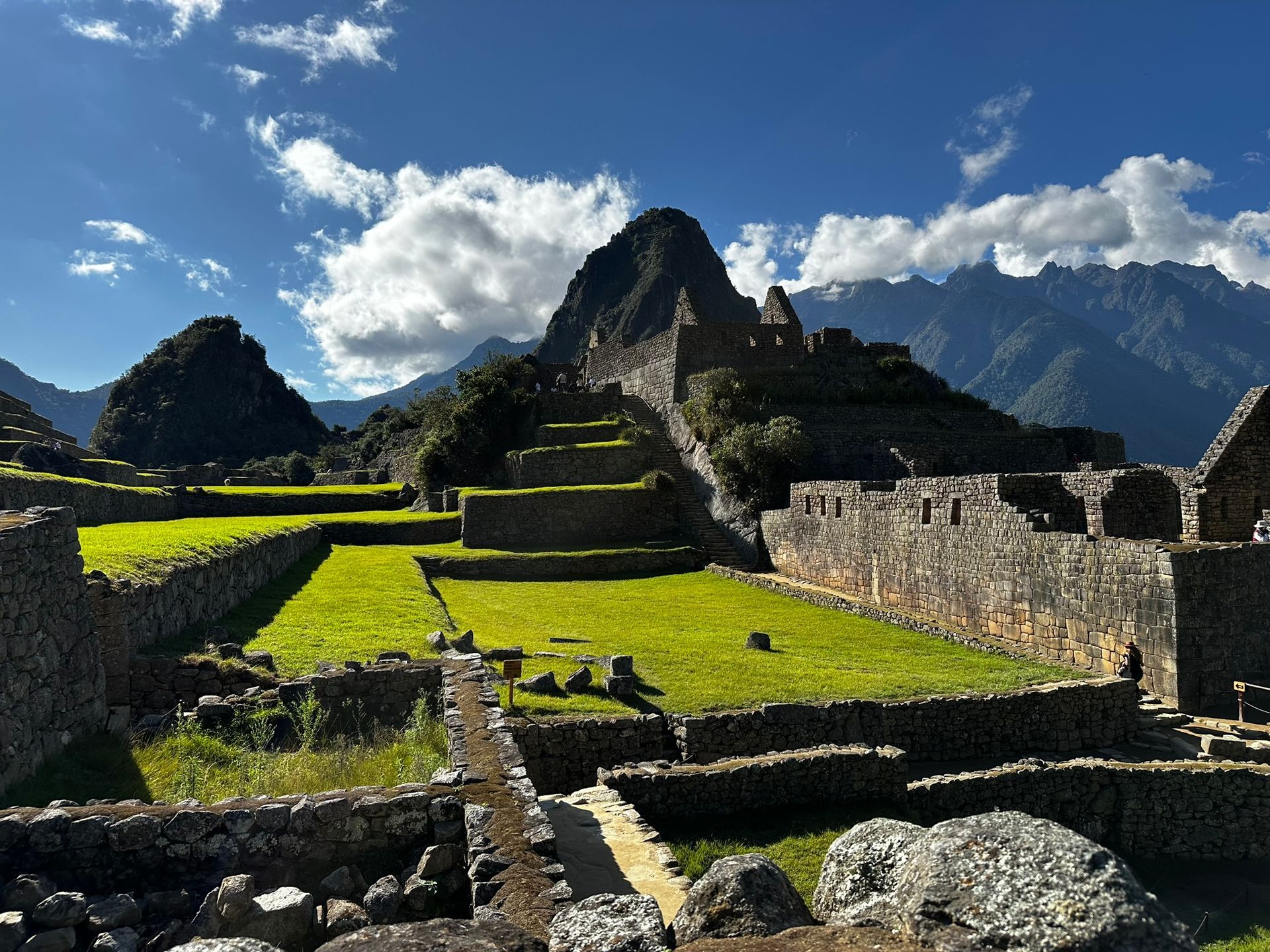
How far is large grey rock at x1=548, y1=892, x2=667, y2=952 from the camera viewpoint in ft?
11.2

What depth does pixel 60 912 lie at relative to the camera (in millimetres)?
4258

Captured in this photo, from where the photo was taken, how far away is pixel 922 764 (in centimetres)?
Result: 1102

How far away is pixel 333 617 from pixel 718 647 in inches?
301

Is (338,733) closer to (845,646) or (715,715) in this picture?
(715,715)

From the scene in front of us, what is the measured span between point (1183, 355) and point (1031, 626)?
19244 centimetres

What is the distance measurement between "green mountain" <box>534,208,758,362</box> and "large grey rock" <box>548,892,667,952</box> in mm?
129141

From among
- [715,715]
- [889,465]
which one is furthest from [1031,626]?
[889,465]

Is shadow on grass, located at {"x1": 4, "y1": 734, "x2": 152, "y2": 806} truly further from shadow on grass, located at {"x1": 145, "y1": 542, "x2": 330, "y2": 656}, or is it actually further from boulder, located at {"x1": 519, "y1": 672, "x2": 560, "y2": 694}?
boulder, located at {"x1": 519, "y1": 672, "x2": 560, "y2": 694}

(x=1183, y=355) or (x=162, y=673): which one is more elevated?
(x=1183, y=355)

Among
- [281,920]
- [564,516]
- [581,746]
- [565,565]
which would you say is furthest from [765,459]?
[281,920]

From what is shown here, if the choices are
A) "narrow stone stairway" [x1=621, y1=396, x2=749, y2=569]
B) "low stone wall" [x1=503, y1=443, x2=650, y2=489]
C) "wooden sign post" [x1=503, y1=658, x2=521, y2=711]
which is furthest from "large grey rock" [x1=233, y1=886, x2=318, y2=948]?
"low stone wall" [x1=503, y1=443, x2=650, y2=489]

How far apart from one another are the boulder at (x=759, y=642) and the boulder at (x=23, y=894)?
11.6 metres

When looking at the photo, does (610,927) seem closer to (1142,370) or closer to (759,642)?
(759,642)

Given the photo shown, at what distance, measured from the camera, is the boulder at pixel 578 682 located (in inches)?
440
